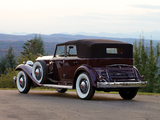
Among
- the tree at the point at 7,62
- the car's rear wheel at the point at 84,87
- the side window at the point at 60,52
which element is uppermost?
the side window at the point at 60,52

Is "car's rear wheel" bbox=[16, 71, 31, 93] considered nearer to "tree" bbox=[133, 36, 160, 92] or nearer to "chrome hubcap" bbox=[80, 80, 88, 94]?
"chrome hubcap" bbox=[80, 80, 88, 94]

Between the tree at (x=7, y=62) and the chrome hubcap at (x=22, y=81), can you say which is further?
the tree at (x=7, y=62)

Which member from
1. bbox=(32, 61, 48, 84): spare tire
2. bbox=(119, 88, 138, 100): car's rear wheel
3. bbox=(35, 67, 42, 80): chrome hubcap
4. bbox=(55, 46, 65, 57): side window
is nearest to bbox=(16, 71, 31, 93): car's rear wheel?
bbox=(32, 61, 48, 84): spare tire

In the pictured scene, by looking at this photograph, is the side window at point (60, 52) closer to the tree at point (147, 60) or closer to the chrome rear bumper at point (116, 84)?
the chrome rear bumper at point (116, 84)

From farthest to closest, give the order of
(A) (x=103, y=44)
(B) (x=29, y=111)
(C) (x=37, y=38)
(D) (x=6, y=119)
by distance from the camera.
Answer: (C) (x=37, y=38)
(A) (x=103, y=44)
(B) (x=29, y=111)
(D) (x=6, y=119)

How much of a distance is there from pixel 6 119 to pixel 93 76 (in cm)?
423

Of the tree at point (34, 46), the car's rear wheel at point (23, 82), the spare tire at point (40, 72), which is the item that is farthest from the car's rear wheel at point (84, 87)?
the tree at point (34, 46)

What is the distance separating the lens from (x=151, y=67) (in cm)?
3800

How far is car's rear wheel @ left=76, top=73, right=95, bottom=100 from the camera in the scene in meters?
10.2

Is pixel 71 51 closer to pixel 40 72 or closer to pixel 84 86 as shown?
pixel 84 86

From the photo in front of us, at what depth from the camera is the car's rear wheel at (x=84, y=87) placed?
10.2 meters

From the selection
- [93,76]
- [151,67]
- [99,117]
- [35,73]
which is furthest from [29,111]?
[151,67]

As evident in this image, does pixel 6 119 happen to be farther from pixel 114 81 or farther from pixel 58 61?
pixel 58 61

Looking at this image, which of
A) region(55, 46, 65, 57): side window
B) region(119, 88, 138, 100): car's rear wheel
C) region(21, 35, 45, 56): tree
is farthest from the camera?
region(21, 35, 45, 56): tree
